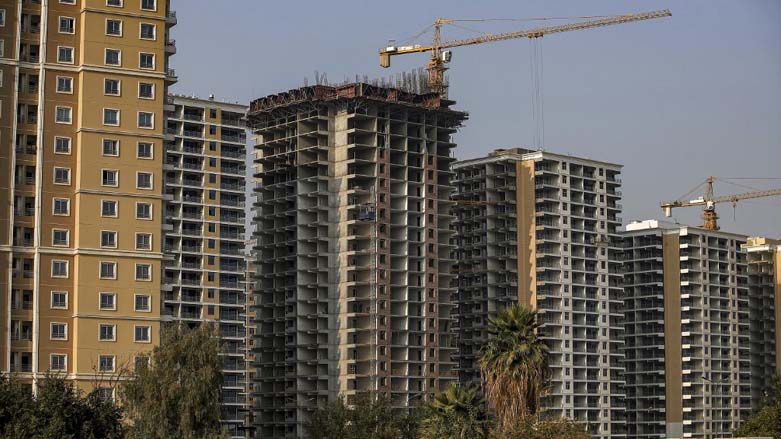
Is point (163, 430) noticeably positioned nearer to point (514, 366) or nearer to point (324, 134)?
point (514, 366)

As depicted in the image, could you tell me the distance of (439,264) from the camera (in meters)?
191

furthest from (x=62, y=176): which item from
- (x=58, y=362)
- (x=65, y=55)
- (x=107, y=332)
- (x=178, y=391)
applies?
(x=178, y=391)

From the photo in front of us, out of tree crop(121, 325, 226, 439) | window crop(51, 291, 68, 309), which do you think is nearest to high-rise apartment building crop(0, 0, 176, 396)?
window crop(51, 291, 68, 309)

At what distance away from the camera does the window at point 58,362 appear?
417ft

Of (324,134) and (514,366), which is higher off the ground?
(324,134)

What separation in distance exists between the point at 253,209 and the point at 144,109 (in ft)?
221

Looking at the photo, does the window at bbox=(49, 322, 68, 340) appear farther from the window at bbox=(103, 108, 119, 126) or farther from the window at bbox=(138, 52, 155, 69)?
the window at bbox=(138, 52, 155, 69)

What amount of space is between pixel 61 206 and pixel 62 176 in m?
2.69

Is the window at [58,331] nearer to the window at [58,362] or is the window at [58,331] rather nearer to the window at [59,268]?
the window at [58,362]

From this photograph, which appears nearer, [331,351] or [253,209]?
[331,351]

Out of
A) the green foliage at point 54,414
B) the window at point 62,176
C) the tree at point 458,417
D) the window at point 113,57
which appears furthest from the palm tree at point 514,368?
the window at point 113,57

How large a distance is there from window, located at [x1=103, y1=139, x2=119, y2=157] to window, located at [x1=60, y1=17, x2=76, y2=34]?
35.4ft

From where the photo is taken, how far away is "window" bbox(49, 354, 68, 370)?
417 feet

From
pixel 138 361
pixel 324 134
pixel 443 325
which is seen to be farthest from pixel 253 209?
pixel 138 361
